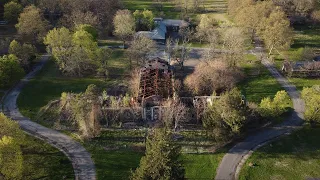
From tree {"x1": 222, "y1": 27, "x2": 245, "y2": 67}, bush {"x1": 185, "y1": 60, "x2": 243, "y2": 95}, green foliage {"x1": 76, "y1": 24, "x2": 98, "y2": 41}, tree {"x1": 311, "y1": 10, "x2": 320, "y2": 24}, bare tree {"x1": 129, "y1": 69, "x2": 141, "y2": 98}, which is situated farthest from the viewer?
tree {"x1": 311, "y1": 10, "x2": 320, "y2": 24}

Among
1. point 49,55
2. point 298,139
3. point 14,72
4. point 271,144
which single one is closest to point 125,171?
point 271,144

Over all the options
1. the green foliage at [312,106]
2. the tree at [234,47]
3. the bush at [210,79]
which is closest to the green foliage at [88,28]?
the bush at [210,79]

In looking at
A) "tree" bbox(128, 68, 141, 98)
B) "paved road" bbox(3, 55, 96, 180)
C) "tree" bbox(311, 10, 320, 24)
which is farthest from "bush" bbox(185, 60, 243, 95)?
"tree" bbox(311, 10, 320, 24)

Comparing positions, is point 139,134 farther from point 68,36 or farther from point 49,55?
point 49,55

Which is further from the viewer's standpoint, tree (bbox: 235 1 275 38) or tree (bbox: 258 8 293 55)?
tree (bbox: 235 1 275 38)

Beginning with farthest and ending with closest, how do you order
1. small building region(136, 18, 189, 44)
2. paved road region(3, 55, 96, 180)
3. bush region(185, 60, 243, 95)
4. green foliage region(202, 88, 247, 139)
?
small building region(136, 18, 189, 44) → bush region(185, 60, 243, 95) → green foliage region(202, 88, 247, 139) → paved road region(3, 55, 96, 180)

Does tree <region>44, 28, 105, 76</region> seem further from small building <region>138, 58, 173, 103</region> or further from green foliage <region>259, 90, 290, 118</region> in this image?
green foliage <region>259, 90, 290, 118</region>

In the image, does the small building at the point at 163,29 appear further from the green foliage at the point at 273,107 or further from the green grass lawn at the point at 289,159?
the green grass lawn at the point at 289,159
